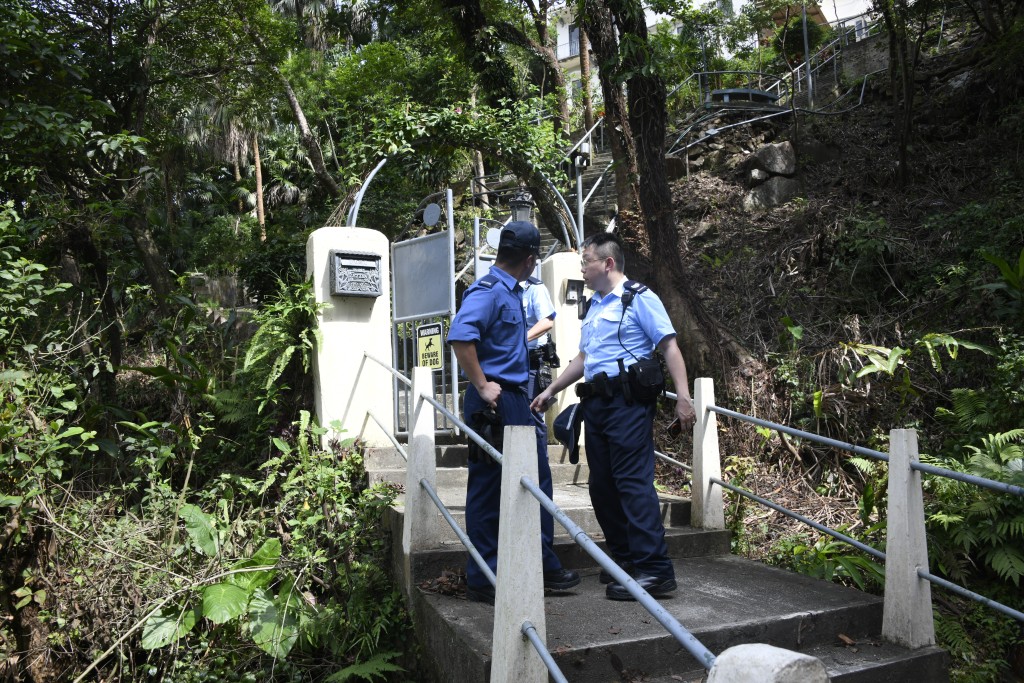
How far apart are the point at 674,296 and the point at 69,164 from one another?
6361mm

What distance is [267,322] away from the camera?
283 inches

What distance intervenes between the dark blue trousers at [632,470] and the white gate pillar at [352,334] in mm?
3128

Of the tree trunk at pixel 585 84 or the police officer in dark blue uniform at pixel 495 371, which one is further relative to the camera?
the tree trunk at pixel 585 84

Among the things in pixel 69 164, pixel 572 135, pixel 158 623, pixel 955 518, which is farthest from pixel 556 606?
pixel 572 135

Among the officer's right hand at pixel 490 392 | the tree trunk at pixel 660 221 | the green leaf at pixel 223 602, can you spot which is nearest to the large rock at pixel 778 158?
the tree trunk at pixel 660 221

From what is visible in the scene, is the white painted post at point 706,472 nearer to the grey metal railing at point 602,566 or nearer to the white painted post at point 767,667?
the grey metal railing at point 602,566

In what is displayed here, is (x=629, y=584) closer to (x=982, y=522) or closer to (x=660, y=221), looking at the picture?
(x=982, y=522)

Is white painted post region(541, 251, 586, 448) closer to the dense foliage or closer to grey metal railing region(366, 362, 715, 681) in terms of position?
the dense foliage

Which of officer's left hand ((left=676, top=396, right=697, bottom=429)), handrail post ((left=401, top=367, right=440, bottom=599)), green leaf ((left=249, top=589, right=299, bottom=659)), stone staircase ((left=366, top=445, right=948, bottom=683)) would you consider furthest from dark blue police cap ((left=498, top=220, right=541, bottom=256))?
green leaf ((left=249, top=589, right=299, bottom=659))

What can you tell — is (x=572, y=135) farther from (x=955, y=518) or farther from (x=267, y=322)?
(x=955, y=518)

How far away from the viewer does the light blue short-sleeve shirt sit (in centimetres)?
439

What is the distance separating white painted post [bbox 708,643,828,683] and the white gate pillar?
221 inches

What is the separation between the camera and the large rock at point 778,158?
1466cm

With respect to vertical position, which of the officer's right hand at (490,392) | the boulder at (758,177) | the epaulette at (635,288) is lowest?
the officer's right hand at (490,392)
